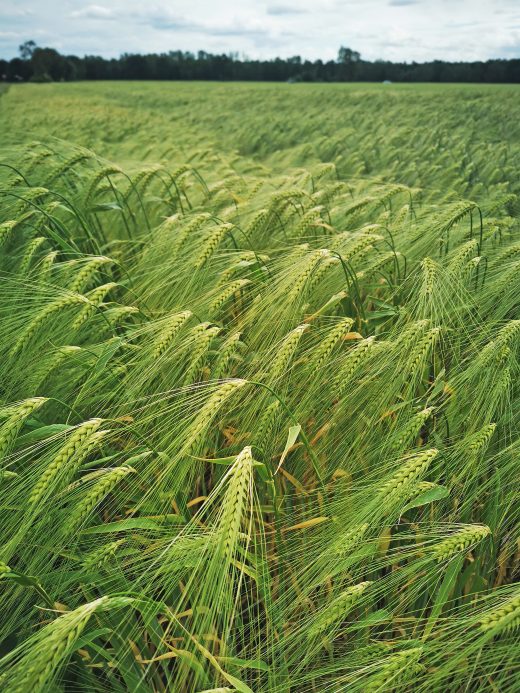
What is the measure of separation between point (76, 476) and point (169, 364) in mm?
450

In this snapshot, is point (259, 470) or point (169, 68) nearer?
point (259, 470)

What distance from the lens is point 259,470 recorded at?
4.99ft

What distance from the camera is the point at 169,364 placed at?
189 cm

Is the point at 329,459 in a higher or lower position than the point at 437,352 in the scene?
lower

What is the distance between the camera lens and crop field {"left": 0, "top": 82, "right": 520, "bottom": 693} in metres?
1.19

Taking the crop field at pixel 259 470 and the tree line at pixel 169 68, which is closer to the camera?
the crop field at pixel 259 470

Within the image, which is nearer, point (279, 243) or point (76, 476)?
point (76, 476)

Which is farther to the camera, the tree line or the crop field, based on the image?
the tree line

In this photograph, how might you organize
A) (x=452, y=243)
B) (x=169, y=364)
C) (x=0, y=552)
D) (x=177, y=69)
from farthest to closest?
1. (x=177, y=69)
2. (x=452, y=243)
3. (x=169, y=364)
4. (x=0, y=552)

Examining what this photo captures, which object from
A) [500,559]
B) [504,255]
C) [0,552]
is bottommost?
[500,559]

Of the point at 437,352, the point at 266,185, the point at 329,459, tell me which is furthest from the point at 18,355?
the point at 266,185

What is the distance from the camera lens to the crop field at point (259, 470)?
1.19 metres

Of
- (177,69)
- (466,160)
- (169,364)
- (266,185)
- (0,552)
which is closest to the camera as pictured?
(0,552)

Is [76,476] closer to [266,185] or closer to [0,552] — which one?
[0,552]
